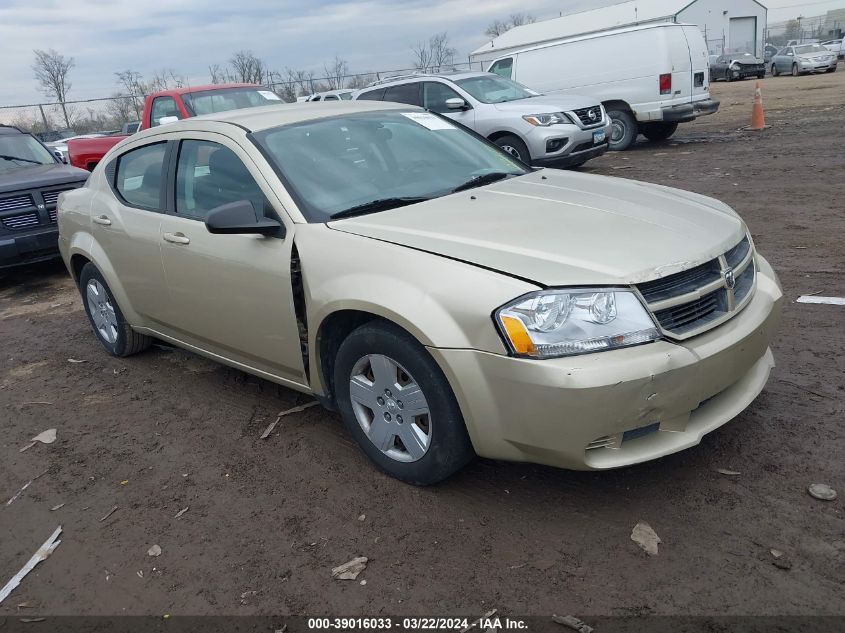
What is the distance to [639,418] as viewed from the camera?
2.69 metres

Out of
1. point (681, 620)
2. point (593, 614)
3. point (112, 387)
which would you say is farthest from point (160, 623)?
point (112, 387)

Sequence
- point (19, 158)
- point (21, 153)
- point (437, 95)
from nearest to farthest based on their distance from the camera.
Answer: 1. point (19, 158)
2. point (21, 153)
3. point (437, 95)

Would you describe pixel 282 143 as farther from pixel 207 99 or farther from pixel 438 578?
pixel 207 99

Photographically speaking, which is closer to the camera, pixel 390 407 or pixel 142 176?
pixel 390 407

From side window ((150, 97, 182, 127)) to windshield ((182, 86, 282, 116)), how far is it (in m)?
0.26

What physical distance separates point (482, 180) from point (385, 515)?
1.91 m

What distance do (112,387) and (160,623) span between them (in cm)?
267

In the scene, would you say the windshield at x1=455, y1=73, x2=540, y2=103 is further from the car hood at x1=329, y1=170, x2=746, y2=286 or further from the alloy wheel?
the alloy wheel

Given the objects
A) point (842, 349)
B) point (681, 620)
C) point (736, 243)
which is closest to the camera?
point (681, 620)

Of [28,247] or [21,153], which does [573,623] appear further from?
[21,153]

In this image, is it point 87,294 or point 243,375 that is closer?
point 243,375

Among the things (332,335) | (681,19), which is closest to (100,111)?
(332,335)

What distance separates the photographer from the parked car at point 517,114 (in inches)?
436

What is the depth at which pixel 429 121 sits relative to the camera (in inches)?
177
